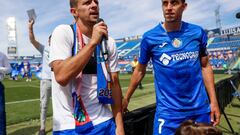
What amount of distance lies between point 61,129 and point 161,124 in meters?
1.33

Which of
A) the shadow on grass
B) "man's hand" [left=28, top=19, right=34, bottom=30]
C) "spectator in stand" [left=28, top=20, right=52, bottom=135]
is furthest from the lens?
the shadow on grass

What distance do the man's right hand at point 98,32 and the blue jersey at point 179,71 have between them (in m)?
1.25

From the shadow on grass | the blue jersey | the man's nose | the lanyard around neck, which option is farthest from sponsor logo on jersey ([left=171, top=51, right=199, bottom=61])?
the shadow on grass

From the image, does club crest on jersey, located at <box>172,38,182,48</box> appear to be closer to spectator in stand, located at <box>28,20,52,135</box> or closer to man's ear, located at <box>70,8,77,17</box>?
man's ear, located at <box>70,8,77,17</box>

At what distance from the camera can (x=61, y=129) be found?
2.22 m

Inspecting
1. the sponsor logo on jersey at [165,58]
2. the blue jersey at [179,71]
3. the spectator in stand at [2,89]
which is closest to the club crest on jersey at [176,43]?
the blue jersey at [179,71]

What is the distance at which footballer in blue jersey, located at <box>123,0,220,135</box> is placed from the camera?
3.11 meters

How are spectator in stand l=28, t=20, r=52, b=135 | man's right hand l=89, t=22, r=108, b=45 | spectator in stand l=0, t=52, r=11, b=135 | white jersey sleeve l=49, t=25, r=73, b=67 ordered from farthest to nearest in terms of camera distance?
spectator in stand l=28, t=20, r=52, b=135 → spectator in stand l=0, t=52, r=11, b=135 → white jersey sleeve l=49, t=25, r=73, b=67 → man's right hand l=89, t=22, r=108, b=45

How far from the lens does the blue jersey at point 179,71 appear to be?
3.11m

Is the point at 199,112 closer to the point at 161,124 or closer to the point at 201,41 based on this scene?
the point at 161,124

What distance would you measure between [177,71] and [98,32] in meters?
1.32

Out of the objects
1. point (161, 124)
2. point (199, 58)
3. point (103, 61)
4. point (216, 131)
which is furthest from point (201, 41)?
point (103, 61)

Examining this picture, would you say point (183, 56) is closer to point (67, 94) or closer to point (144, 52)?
point (144, 52)

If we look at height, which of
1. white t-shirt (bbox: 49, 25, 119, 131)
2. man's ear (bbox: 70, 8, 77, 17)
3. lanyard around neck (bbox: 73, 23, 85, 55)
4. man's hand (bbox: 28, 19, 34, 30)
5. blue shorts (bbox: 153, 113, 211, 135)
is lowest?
blue shorts (bbox: 153, 113, 211, 135)
